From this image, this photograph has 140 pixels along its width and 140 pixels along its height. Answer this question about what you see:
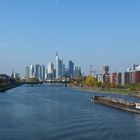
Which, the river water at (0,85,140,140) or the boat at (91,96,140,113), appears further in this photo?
the boat at (91,96,140,113)

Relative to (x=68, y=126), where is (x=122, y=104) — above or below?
above

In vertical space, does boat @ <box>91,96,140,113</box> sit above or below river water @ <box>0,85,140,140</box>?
above

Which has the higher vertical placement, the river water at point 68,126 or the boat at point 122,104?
the boat at point 122,104

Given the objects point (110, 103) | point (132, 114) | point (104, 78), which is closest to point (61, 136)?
point (132, 114)

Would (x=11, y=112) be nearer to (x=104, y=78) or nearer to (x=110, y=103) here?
(x=110, y=103)

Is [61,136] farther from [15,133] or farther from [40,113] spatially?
[40,113]

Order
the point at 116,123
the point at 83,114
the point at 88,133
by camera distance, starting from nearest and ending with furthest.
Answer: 1. the point at 88,133
2. the point at 116,123
3. the point at 83,114

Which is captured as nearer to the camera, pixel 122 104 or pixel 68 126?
pixel 68 126

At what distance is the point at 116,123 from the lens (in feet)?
84.1

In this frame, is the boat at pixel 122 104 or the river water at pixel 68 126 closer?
the river water at pixel 68 126

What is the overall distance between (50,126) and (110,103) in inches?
679

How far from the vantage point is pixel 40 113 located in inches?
1203

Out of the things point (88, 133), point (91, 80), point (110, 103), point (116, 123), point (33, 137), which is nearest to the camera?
point (33, 137)

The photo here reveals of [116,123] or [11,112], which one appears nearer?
[116,123]
